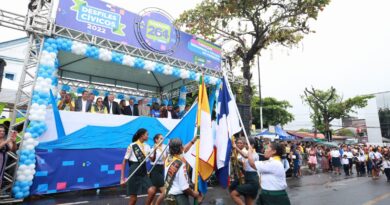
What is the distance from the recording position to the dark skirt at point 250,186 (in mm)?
4566

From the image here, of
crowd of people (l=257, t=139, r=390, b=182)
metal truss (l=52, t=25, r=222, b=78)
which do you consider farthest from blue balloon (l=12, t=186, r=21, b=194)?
crowd of people (l=257, t=139, r=390, b=182)

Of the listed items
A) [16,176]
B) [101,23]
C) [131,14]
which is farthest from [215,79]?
[16,176]

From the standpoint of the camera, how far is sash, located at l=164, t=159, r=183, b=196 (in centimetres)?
356

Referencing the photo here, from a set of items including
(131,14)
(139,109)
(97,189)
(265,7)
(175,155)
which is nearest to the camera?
(175,155)

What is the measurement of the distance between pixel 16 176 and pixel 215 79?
7742mm

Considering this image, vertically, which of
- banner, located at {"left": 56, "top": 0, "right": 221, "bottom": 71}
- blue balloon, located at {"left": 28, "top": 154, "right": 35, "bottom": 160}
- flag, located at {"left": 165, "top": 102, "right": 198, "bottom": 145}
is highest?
banner, located at {"left": 56, "top": 0, "right": 221, "bottom": 71}

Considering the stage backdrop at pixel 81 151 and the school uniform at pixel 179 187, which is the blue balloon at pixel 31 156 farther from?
the school uniform at pixel 179 187

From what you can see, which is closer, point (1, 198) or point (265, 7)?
point (1, 198)

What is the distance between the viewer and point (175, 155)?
3.72 m

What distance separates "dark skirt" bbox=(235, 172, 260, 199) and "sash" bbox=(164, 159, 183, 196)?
1.54 m

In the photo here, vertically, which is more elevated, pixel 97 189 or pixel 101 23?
pixel 101 23

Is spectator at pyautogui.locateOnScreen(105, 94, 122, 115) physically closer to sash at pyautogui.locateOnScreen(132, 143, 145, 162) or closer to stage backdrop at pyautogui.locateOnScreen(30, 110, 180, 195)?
stage backdrop at pyautogui.locateOnScreen(30, 110, 180, 195)

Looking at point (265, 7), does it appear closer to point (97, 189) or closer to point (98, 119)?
point (98, 119)

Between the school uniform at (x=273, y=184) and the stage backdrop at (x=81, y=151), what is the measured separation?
5952mm
